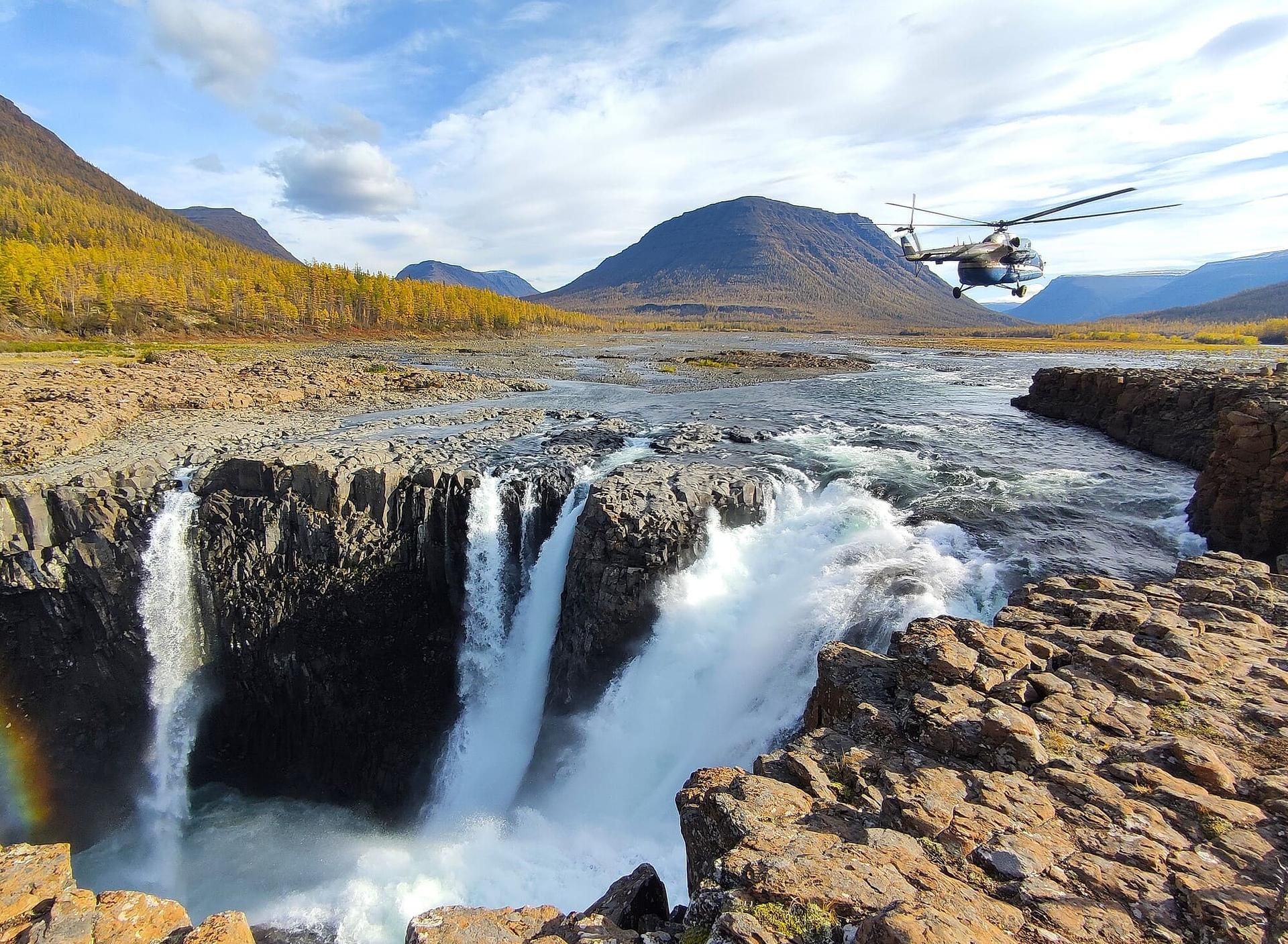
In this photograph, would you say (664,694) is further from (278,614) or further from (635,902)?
(278,614)

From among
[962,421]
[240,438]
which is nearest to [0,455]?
[240,438]

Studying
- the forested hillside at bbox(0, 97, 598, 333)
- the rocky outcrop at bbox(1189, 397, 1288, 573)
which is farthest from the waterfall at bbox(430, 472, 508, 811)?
the forested hillside at bbox(0, 97, 598, 333)

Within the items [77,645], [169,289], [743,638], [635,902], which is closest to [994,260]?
[743,638]

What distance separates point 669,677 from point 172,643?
51.4ft

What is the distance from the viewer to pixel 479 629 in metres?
18.4

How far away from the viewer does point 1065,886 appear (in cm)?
534

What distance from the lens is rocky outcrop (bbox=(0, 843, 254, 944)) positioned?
5945mm

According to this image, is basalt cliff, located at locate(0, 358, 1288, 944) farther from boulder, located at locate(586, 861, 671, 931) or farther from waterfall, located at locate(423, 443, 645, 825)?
waterfall, located at locate(423, 443, 645, 825)

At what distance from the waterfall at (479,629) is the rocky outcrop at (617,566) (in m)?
2.26

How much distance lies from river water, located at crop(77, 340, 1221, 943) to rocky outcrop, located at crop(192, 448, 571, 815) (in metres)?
1.38

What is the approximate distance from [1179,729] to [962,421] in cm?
2706

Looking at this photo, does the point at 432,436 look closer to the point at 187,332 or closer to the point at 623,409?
the point at 623,409

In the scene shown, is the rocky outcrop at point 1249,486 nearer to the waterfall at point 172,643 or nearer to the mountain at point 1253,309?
the waterfall at point 172,643

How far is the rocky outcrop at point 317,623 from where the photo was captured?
1834 cm
